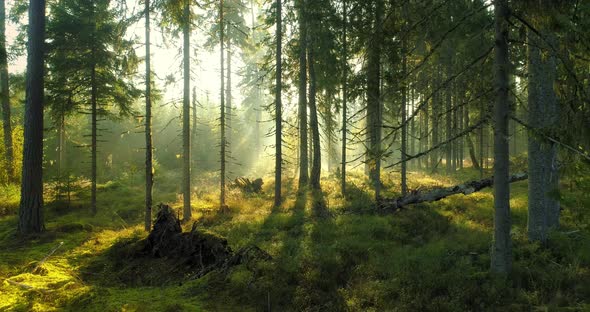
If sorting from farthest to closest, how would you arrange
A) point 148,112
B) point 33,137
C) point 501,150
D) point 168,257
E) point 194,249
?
point 148,112, point 33,137, point 168,257, point 194,249, point 501,150

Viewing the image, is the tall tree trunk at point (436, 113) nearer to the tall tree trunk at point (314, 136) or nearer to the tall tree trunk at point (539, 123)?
the tall tree trunk at point (539, 123)

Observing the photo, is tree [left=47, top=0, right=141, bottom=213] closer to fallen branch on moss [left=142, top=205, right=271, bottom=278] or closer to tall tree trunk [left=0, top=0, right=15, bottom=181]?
tall tree trunk [left=0, top=0, right=15, bottom=181]

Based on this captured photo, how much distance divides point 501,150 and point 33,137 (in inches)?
512

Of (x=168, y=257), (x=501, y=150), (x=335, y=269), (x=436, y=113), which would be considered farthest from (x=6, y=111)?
(x=501, y=150)

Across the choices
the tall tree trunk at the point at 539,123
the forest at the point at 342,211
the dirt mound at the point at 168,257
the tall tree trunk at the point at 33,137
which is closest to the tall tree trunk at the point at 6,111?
the forest at the point at 342,211

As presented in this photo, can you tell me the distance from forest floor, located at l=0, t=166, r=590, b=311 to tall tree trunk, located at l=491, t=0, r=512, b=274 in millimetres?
521

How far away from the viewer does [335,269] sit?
7.46m

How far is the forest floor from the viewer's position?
240 inches

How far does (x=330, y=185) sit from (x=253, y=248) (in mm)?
12289

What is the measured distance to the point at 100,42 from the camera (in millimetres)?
16328

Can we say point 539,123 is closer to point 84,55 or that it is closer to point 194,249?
point 194,249

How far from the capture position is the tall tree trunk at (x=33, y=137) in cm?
1110

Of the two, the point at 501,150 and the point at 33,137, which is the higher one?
the point at 33,137

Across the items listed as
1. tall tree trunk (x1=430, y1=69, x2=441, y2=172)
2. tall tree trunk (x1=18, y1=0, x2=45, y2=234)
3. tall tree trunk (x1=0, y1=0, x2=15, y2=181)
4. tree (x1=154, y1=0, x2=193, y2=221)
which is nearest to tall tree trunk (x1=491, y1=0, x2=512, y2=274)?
tall tree trunk (x1=430, y1=69, x2=441, y2=172)
